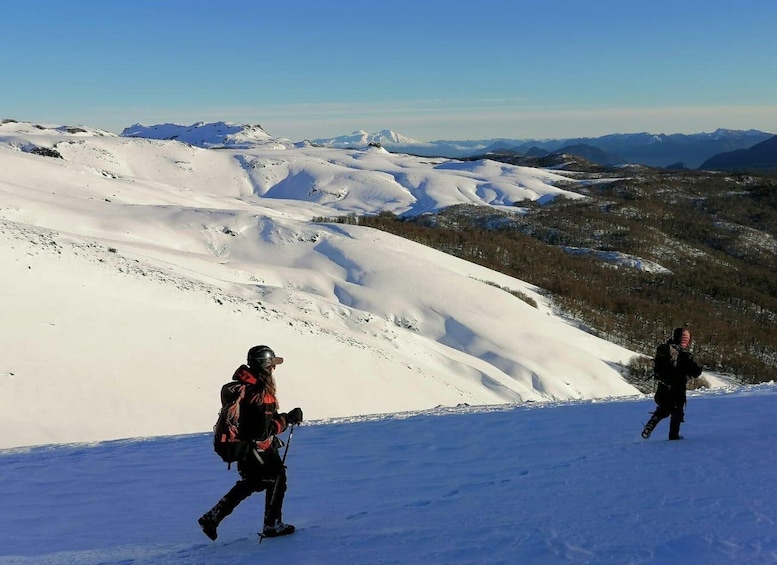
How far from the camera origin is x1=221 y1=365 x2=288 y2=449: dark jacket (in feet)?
18.4

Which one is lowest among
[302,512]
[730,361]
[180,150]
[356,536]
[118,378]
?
[730,361]

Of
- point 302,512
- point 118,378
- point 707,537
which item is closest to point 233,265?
point 118,378

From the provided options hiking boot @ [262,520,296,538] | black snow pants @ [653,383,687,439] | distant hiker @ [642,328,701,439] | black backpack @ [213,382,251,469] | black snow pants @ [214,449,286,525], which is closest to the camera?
black backpack @ [213,382,251,469]

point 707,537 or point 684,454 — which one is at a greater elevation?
point 707,537

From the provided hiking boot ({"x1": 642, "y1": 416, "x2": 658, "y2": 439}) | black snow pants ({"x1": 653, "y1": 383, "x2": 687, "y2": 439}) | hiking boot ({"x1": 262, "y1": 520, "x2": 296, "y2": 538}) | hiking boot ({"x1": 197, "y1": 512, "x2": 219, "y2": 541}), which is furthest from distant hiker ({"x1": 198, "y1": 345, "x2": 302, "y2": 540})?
hiking boot ({"x1": 642, "y1": 416, "x2": 658, "y2": 439})

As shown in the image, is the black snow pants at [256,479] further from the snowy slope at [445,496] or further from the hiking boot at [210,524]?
the snowy slope at [445,496]

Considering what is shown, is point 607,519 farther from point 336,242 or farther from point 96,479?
point 336,242

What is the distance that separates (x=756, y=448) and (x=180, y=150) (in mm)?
196937

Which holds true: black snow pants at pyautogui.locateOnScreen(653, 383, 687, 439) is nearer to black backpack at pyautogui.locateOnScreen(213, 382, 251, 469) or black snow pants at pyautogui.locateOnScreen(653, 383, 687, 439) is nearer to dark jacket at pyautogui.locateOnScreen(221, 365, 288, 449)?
dark jacket at pyautogui.locateOnScreen(221, 365, 288, 449)

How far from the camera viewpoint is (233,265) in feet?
157

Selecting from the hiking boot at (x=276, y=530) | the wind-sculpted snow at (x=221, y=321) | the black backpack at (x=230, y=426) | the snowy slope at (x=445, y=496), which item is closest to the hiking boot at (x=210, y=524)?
the snowy slope at (x=445, y=496)

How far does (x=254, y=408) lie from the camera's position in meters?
5.64

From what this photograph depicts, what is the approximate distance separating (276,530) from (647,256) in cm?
13299

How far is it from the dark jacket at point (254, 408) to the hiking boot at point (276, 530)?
3.85ft
